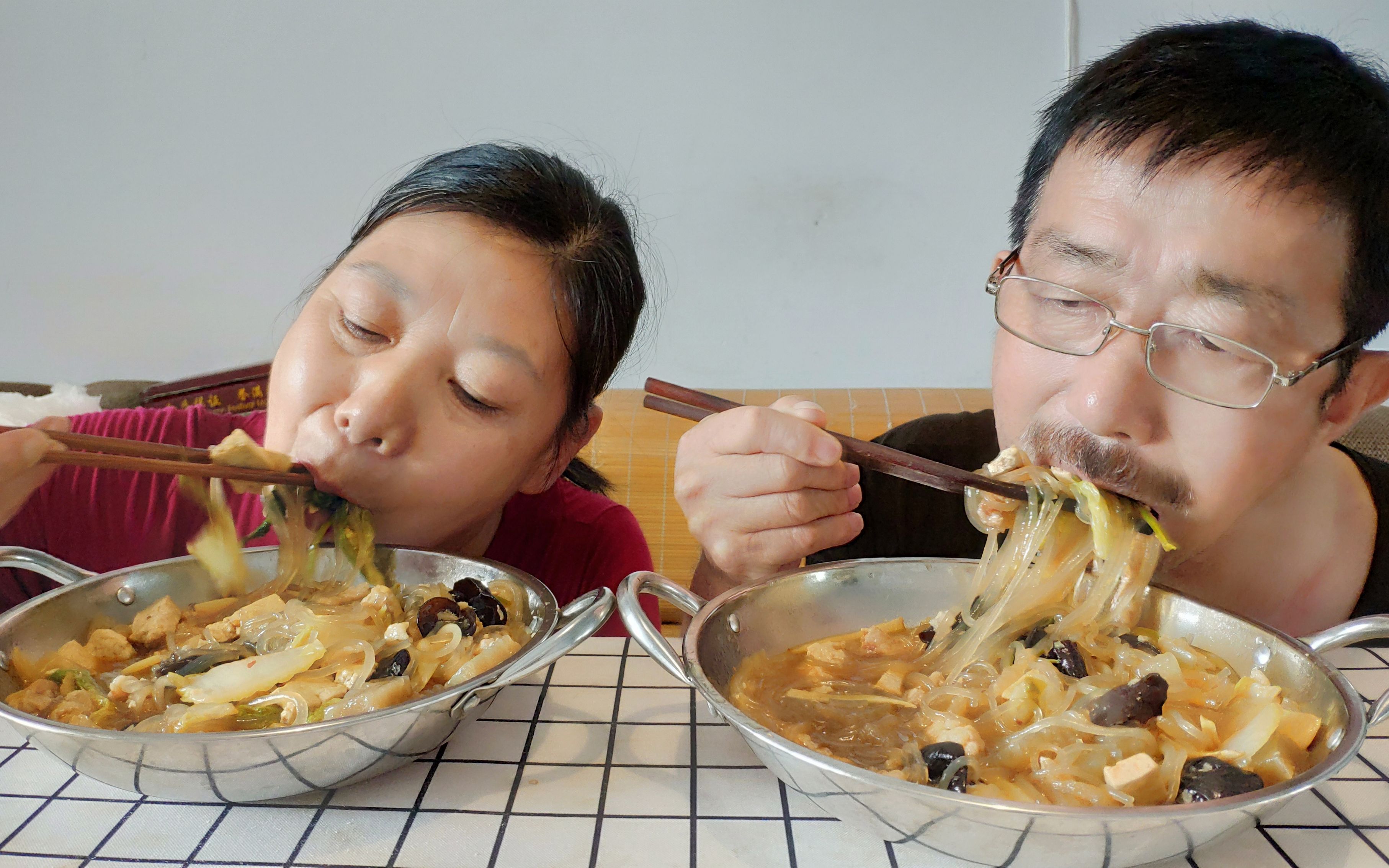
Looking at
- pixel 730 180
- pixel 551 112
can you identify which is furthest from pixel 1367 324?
pixel 551 112

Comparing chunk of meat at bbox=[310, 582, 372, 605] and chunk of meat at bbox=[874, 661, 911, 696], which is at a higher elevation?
chunk of meat at bbox=[874, 661, 911, 696]

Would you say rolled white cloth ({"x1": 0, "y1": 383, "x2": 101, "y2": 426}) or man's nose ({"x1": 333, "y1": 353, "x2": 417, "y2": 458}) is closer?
man's nose ({"x1": 333, "y1": 353, "x2": 417, "y2": 458})

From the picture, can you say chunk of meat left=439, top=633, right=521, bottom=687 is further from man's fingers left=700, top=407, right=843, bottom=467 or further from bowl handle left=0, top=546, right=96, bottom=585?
bowl handle left=0, top=546, right=96, bottom=585

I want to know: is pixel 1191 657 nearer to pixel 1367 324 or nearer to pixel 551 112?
pixel 1367 324

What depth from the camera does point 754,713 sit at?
1.09 metres

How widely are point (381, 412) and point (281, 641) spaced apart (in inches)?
16.9

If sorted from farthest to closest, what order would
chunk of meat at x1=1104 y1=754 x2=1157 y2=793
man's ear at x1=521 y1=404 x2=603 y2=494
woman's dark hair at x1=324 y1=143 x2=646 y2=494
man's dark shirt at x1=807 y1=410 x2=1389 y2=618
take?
man's dark shirt at x1=807 y1=410 x2=1389 y2=618, man's ear at x1=521 y1=404 x2=603 y2=494, woman's dark hair at x1=324 y1=143 x2=646 y2=494, chunk of meat at x1=1104 y1=754 x2=1157 y2=793

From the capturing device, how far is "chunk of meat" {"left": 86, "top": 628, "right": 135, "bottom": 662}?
1.20m

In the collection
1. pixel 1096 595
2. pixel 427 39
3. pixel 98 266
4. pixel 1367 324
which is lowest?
pixel 98 266

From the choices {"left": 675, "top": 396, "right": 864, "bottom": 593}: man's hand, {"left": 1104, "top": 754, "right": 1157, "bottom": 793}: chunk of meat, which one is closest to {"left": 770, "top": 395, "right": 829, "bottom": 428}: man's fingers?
{"left": 675, "top": 396, "right": 864, "bottom": 593}: man's hand

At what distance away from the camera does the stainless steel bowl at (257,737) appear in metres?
0.87

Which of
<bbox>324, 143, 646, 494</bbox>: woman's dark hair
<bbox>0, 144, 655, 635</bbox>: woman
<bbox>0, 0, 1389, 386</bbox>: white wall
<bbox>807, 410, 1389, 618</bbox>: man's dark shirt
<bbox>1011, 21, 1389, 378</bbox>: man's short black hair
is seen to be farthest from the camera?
<bbox>0, 0, 1389, 386</bbox>: white wall

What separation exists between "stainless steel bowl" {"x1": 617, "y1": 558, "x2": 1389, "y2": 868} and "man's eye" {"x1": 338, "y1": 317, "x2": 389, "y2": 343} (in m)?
0.75

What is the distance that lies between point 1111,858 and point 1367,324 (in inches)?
46.1
